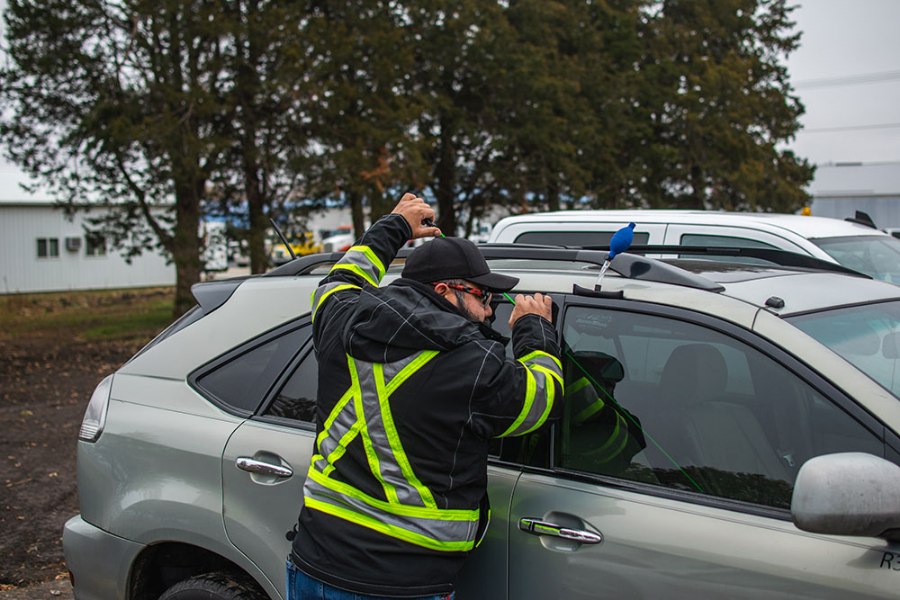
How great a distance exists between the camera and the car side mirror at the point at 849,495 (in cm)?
182

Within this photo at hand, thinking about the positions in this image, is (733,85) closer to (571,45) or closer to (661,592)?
(571,45)


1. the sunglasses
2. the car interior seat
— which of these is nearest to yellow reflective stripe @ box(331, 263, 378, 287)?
the sunglasses

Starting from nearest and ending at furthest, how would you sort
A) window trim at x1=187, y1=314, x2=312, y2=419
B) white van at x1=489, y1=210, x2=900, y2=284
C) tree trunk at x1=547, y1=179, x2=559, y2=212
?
window trim at x1=187, y1=314, x2=312, y2=419 < white van at x1=489, y1=210, x2=900, y2=284 < tree trunk at x1=547, y1=179, x2=559, y2=212

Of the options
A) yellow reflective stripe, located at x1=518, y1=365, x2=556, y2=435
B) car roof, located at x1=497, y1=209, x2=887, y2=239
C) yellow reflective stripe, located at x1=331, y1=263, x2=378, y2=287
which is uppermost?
car roof, located at x1=497, y1=209, x2=887, y2=239

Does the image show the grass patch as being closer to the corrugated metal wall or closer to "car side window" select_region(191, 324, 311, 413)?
"car side window" select_region(191, 324, 311, 413)

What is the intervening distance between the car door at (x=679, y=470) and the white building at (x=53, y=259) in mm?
34964

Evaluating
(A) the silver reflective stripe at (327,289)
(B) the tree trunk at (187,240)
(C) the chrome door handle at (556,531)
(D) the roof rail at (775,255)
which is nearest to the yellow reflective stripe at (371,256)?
(A) the silver reflective stripe at (327,289)

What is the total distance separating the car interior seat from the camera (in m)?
2.28

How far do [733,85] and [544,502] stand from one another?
2730 cm

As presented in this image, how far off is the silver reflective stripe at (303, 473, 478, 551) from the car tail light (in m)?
1.48

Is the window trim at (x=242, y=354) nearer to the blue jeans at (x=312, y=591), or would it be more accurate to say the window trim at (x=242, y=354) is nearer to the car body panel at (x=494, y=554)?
the blue jeans at (x=312, y=591)

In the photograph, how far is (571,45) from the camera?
1072 inches

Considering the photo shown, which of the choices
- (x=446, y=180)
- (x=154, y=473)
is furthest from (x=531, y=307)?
(x=446, y=180)

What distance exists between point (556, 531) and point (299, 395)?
3.61 feet
